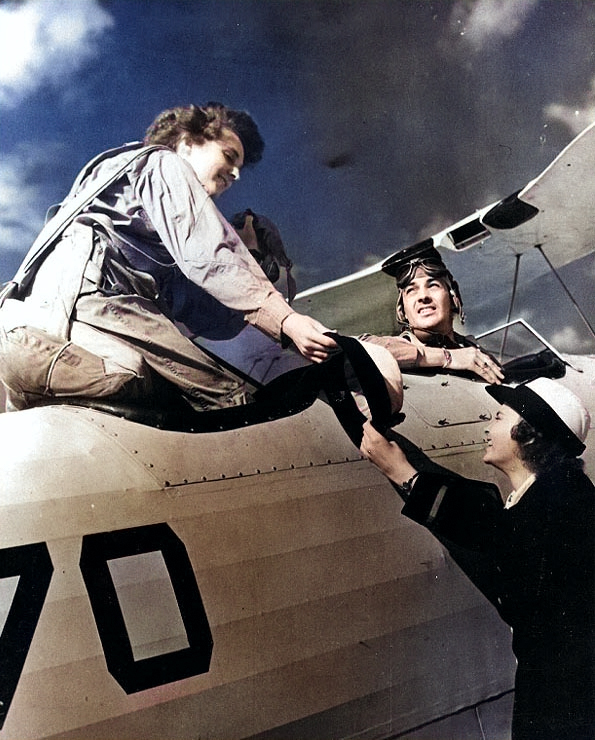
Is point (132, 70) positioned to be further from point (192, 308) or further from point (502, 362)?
point (502, 362)

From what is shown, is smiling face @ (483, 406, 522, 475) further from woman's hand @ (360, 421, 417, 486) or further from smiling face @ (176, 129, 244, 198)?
smiling face @ (176, 129, 244, 198)

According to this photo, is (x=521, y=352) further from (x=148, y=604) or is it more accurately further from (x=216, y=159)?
(x=148, y=604)

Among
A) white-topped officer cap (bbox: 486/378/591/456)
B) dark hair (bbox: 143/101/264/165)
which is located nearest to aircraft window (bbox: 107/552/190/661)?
dark hair (bbox: 143/101/264/165)

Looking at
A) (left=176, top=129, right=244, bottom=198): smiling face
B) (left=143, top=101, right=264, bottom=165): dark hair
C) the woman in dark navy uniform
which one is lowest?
the woman in dark navy uniform

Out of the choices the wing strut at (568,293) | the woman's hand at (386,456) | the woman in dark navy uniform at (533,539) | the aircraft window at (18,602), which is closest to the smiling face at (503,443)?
the woman in dark navy uniform at (533,539)

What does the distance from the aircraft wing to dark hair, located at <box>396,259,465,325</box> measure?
3cm

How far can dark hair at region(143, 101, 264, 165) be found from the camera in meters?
2.55

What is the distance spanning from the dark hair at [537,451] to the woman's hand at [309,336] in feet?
2.85

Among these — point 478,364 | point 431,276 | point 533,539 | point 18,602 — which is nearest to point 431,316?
point 431,276

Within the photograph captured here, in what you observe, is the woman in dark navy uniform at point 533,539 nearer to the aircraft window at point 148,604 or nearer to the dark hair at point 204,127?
the aircraft window at point 148,604

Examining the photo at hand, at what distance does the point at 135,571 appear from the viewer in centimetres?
214

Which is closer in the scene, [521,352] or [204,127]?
[204,127]

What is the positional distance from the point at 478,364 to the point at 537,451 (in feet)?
1.41

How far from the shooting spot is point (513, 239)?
3059 millimetres
